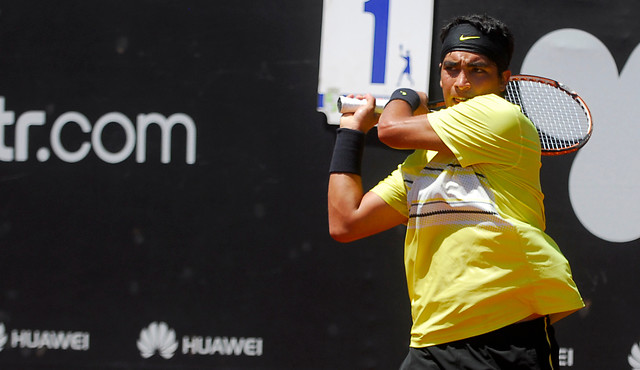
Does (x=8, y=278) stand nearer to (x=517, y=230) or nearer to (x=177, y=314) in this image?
(x=177, y=314)

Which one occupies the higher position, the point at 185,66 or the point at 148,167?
the point at 185,66

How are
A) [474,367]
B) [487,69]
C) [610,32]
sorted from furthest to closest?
1. [610,32]
2. [487,69]
3. [474,367]

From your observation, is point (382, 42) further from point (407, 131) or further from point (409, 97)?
point (407, 131)

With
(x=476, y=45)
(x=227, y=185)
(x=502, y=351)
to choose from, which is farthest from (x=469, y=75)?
(x=227, y=185)

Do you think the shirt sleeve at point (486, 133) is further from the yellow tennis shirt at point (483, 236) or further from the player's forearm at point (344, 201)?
the player's forearm at point (344, 201)

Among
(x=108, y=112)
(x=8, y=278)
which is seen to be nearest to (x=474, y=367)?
(x=108, y=112)

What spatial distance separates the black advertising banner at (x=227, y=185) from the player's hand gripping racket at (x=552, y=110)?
78 centimetres

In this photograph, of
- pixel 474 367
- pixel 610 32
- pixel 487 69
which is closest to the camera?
pixel 474 367

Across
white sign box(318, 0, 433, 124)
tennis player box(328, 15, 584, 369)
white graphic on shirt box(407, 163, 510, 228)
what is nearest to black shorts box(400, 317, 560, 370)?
tennis player box(328, 15, 584, 369)

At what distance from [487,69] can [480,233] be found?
0.50 meters

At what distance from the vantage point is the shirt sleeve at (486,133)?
5.99ft

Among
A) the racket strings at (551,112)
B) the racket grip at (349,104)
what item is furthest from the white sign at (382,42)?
the racket grip at (349,104)

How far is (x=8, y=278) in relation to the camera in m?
3.32

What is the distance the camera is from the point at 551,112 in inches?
97.8
